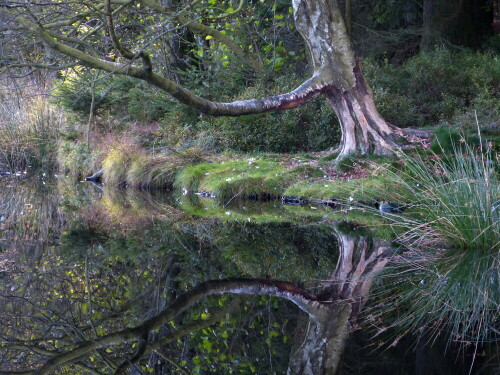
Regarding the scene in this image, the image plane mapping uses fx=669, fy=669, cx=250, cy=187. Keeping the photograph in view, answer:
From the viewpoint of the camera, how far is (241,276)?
5270 mm

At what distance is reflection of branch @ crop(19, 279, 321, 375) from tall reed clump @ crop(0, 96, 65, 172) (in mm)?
13754

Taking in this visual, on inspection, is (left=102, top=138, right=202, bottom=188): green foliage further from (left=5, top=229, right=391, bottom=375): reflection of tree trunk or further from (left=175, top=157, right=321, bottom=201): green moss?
(left=5, top=229, right=391, bottom=375): reflection of tree trunk

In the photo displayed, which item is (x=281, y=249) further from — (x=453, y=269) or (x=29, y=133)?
(x=29, y=133)

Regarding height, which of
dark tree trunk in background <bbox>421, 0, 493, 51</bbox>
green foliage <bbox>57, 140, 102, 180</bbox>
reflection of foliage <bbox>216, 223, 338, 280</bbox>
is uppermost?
dark tree trunk in background <bbox>421, 0, 493, 51</bbox>

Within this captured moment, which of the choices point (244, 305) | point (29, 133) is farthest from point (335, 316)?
point (29, 133)

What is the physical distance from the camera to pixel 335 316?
4.15m

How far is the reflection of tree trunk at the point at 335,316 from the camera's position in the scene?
355 cm

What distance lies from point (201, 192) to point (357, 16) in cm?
714

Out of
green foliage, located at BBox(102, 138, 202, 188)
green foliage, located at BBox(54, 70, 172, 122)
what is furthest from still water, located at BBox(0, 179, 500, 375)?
green foliage, located at BBox(54, 70, 172, 122)

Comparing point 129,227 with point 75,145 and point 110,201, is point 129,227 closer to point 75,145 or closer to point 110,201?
point 110,201

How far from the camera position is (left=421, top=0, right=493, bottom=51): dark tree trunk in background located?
1507cm

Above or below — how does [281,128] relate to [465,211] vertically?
below

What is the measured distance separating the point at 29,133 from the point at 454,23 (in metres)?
11.0

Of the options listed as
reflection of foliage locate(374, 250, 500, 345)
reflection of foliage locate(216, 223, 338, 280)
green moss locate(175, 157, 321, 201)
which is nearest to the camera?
reflection of foliage locate(374, 250, 500, 345)
